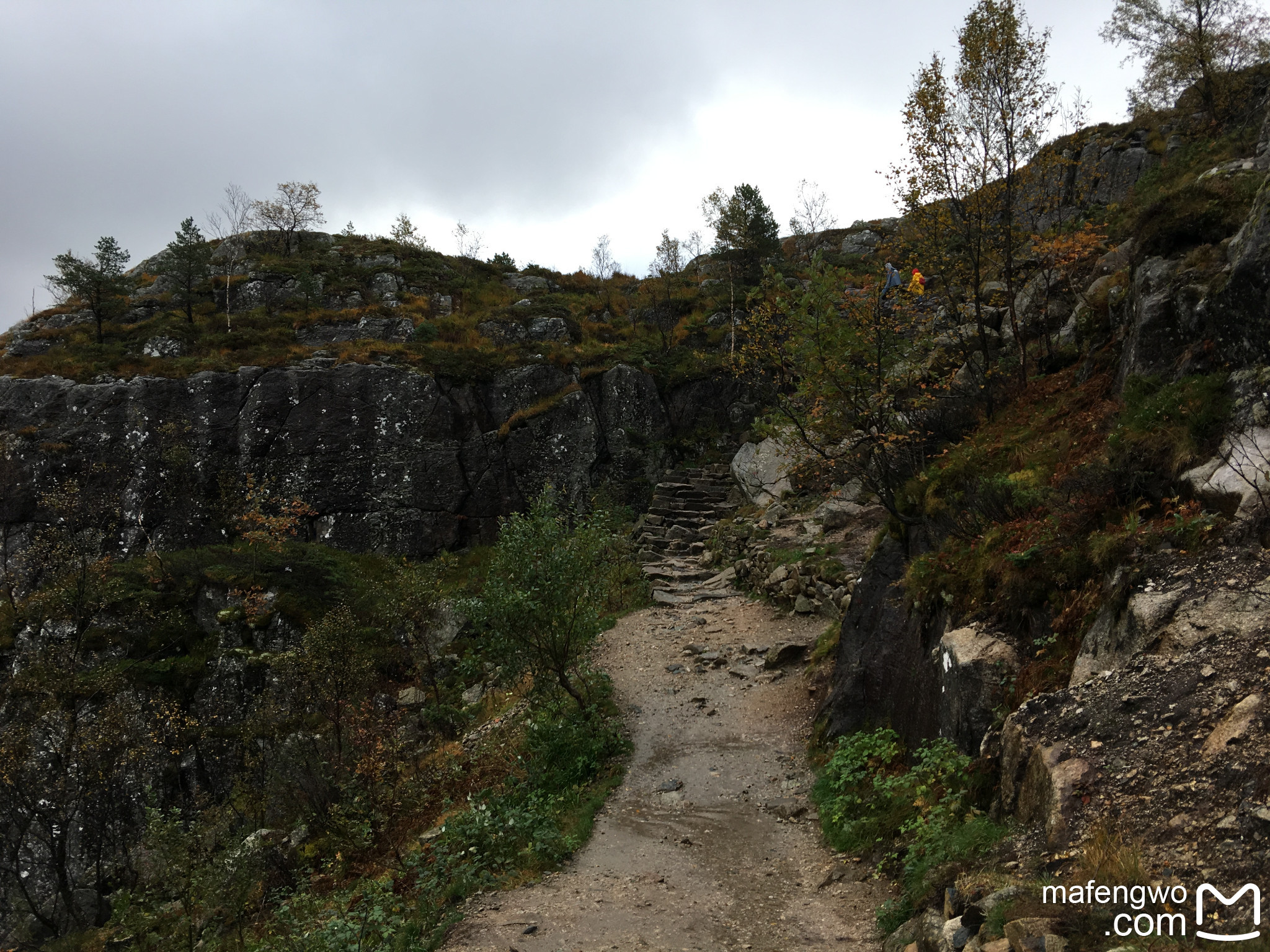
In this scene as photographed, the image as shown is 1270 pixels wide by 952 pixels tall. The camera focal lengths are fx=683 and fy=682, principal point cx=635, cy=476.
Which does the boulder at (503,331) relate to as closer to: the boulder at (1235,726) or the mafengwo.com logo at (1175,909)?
the boulder at (1235,726)

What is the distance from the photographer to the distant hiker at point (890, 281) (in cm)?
1082

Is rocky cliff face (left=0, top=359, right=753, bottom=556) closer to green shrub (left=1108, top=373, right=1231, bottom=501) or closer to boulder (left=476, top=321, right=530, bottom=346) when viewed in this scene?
boulder (left=476, top=321, right=530, bottom=346)

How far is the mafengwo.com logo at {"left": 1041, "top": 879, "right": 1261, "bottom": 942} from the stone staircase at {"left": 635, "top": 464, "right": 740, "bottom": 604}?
1538 centimetres

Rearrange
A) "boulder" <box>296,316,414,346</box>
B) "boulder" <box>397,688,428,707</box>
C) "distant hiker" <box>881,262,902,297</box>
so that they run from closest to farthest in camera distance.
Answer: "distant hiker" <box>881,262,902,297</box>
"boulder" <box>397,688,428,707</box>
"boulder" <box>296,316,414,346</box>

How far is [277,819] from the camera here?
1502 cm

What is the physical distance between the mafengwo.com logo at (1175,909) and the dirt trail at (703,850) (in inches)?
108

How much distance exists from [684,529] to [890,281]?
11710 millimetres

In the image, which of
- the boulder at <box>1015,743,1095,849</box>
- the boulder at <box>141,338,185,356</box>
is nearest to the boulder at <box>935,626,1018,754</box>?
the boulder at <box>1015,743,1095,849</box>

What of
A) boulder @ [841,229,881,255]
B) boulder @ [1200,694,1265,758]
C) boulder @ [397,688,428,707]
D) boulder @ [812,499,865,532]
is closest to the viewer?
boulder @ [1200,694,1265,758]

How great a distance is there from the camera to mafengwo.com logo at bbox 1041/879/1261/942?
2990mm

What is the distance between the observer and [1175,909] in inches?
127

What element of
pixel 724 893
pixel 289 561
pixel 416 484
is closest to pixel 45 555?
pixel 289 561

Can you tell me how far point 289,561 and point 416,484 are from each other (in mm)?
5536

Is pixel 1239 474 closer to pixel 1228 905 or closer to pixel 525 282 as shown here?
pixel 1228 905
